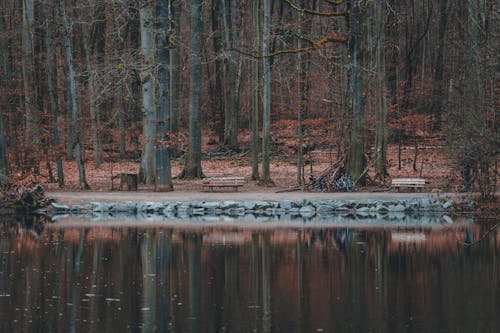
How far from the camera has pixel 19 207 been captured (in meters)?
24.9

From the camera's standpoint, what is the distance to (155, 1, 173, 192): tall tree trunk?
2739 centimetres

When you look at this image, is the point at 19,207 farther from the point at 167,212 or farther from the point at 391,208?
the point at 391,208

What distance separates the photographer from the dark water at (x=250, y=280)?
10.5 meters

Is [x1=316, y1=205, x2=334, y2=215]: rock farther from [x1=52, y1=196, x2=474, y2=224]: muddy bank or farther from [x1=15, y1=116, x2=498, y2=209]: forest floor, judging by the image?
[x1=15, y1=116, x2=498, y2=209]: forest floor

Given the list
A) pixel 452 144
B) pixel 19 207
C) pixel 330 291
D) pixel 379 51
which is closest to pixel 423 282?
pixel 330 291

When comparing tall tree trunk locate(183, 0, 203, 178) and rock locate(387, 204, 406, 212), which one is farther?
tall tree trunk locate(183, 0, 203, 178)

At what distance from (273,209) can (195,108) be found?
8108 millimetres

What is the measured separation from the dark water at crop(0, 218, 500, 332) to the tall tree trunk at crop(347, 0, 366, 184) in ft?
25.8

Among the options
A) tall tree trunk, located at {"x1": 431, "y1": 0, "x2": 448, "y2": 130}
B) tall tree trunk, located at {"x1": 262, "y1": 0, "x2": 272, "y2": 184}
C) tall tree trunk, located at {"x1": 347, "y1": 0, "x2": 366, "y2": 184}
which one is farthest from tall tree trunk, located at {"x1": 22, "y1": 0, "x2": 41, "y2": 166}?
tall tree trunk, located at {"x1": 431, "y1": 0, "x2": 448, "y2": 130}

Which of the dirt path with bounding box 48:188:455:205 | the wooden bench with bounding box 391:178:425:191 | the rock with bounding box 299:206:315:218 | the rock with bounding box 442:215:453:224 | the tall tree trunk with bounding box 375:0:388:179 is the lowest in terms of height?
the rock with bounding box 442:215:453:224

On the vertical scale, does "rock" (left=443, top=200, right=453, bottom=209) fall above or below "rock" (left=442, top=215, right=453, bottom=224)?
above

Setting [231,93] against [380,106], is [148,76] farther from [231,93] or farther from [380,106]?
[231,93]

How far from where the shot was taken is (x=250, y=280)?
13602 millimetres

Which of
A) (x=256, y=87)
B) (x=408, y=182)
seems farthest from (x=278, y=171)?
(x=408, y=182)
